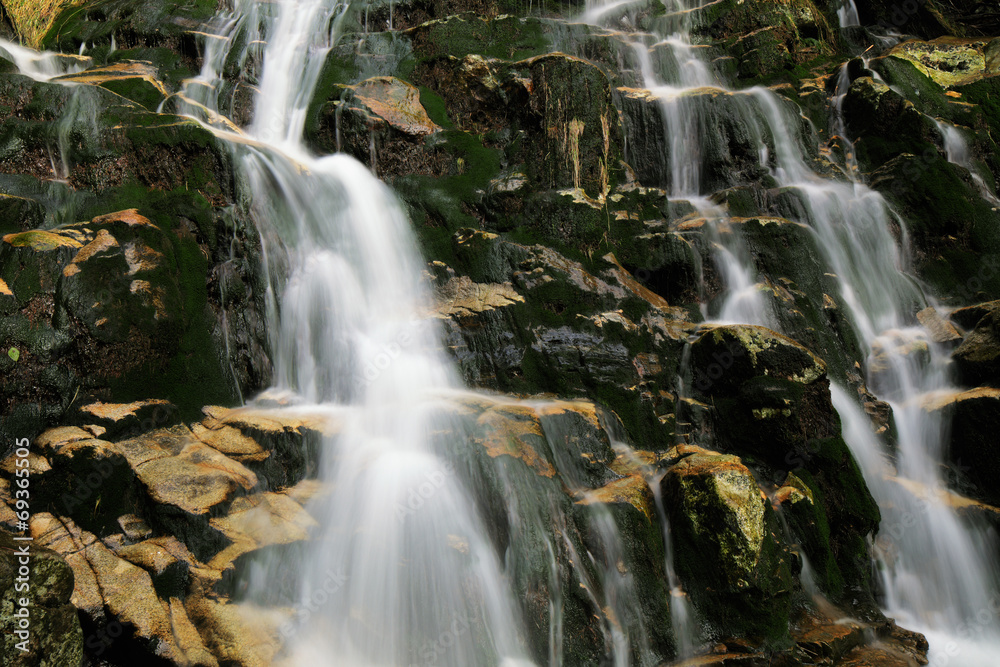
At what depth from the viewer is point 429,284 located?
8789 millimetres

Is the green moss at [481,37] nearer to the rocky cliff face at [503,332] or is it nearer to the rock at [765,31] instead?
the rocky cliff face at [503,332]

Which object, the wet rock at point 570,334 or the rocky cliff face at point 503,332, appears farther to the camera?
the wet rock at point 570,334

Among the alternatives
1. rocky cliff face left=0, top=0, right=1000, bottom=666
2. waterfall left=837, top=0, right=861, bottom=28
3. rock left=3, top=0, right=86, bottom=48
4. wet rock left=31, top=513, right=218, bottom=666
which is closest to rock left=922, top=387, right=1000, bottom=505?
rocky cliff face left=0, top=0, right=1000, bottom=666

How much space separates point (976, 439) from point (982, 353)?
1338 millimetres

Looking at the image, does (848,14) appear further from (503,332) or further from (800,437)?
(503,332)

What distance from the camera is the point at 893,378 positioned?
884 centimetres

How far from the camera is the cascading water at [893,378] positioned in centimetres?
676

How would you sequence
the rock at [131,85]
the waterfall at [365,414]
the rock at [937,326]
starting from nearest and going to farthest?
1. the waterfall at [365,414]
2. the rock at [937,326]
3. the rock at [131,85]

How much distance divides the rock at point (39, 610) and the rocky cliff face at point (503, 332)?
0.08 feet

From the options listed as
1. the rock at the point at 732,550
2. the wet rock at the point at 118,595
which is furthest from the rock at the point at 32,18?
the rock at the point at 732,550

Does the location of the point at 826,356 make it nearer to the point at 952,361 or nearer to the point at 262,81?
the point at 952,361

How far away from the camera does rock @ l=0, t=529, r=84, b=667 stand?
359 centimetres

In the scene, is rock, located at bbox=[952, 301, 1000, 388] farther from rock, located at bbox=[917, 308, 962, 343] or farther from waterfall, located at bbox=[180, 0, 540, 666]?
waterfall, located at bbox=[180, 0, 540, 666]

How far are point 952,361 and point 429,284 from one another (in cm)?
744
